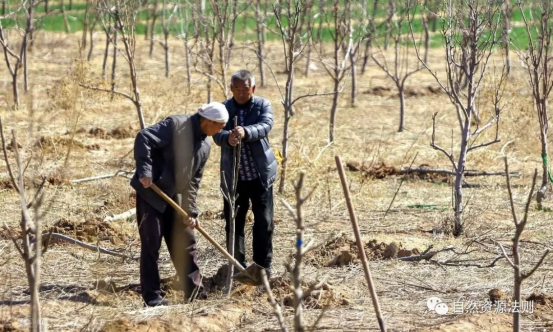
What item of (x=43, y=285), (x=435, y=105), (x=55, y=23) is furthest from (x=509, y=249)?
(x=55, y=23)

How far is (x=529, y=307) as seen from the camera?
596 centimetres

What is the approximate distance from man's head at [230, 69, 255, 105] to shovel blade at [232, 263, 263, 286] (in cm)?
120

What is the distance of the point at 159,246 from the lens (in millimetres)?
6082

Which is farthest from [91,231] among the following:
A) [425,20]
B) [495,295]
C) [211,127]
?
[425,20]

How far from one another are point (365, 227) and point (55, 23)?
2575cm

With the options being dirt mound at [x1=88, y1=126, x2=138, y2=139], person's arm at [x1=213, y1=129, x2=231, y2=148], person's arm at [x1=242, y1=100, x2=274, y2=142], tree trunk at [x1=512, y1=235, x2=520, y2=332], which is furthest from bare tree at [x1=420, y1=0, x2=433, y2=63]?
dirt mound at [x1=88, y1=126, x2=138, y2=139]

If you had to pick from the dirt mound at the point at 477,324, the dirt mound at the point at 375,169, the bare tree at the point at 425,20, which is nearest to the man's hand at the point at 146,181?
the dirt mound at the point at 477,324

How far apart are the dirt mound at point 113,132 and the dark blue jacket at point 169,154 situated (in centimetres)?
755

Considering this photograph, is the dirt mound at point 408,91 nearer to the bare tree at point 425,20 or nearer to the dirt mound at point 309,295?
the bare tree at point 425,20

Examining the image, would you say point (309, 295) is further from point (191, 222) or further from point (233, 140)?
point (233, 140)

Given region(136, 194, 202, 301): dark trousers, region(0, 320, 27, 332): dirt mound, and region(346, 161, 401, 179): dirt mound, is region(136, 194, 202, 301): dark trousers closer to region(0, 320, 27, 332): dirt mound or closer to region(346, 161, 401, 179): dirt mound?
region(0, 320, 27, 332): dirt mound

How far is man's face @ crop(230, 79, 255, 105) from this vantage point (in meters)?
6.48

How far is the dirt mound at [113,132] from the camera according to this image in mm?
13445

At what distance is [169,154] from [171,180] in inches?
6.6
